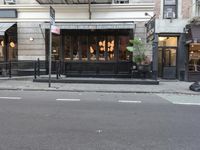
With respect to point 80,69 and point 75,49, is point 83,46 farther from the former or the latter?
point 80,69

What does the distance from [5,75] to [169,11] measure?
33.2 feet

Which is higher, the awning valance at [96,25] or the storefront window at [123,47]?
the awning valance at [96,25]

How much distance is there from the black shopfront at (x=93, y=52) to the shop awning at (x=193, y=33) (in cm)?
336

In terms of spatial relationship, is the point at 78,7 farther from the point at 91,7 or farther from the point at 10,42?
the point at 10,42

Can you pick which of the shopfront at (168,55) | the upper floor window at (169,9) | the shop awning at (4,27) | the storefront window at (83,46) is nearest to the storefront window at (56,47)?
the storefront window at (83,46)

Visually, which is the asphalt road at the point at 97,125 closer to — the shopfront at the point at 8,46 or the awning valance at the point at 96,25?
the awning valance at the point at 96,25

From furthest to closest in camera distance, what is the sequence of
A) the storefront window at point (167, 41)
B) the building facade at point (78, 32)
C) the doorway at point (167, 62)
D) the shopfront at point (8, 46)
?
the shopfront at point (8, 46) < the doorway at point (167, 62) < the storefront window at point (167, 41) < the building facade at point (78, 32)

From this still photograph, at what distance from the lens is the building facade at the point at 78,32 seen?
19669mm

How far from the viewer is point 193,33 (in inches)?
741

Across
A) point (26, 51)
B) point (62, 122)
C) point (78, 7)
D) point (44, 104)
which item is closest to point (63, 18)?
point (78, 7)

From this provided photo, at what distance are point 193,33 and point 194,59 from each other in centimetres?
189

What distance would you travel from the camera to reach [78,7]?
1989cm

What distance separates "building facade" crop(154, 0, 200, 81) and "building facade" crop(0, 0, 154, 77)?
0.81m

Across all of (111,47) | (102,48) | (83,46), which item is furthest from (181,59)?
(83,46)
